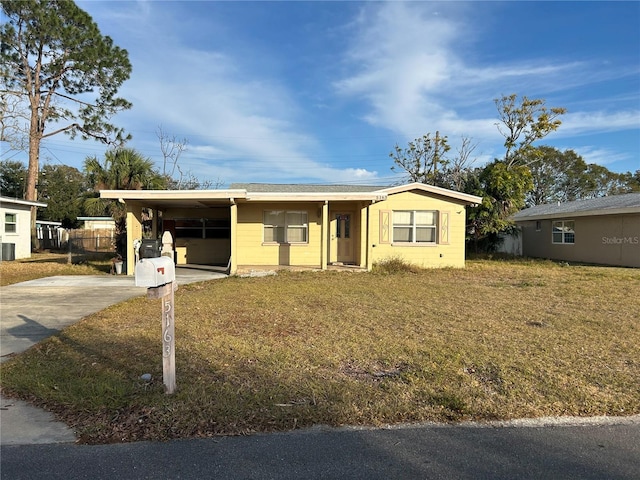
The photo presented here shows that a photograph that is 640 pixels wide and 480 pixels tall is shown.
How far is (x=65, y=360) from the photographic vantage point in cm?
490

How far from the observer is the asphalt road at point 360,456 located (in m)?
Answer: 2.75

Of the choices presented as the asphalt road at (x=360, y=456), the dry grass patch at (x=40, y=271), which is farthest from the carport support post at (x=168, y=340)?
the dry grass patch at (x=40, y=271)

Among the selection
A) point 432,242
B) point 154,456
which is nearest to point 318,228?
point 432,242

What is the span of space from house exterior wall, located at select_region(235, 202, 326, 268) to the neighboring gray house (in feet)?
40.8

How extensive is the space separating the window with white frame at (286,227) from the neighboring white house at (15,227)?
1250 centimetres

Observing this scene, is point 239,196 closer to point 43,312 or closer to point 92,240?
point 43,312

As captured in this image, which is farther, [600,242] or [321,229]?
[600,242]

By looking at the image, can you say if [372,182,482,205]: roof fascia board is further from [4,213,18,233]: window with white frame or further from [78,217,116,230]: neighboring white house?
[78,217,116,230]: neighboring white house

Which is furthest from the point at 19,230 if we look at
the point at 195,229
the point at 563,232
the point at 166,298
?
the point at 563,232

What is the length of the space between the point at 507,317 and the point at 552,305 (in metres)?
1.78

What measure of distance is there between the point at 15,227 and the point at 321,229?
49.9ft

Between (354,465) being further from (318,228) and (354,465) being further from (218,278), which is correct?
(318,228)

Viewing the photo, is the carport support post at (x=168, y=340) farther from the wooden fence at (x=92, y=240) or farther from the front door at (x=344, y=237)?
the wooden fence at (x=92, y=240)

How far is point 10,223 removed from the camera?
64.8ft
